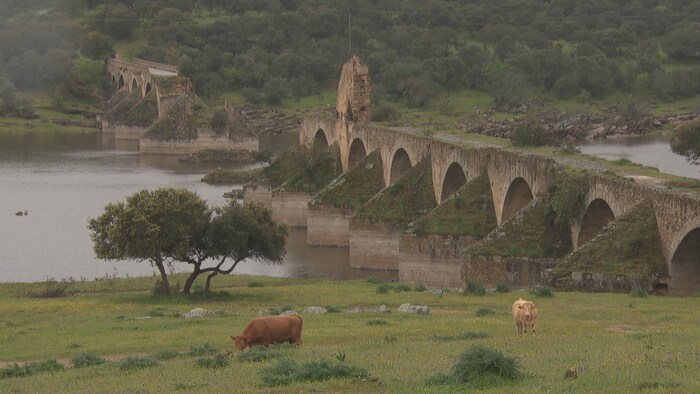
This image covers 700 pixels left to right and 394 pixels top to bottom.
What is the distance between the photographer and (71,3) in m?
166

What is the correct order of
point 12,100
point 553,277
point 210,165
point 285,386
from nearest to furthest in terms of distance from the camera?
point 285,386, point 553,277, point 210,165, point 12,100

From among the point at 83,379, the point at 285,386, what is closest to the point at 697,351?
the point at 285,386

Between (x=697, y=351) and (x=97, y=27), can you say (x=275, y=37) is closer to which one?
(x=97, y=27)

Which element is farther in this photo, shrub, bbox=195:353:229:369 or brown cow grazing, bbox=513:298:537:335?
brown cow grazing, bbox=513:298:537:335

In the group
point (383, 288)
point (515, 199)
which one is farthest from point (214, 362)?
point (515, 199)

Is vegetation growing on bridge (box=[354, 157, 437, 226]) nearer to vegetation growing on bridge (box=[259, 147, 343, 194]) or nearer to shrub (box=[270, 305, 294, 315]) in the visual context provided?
vegetation growing on bridge (box=[259, 147, 343, 194])

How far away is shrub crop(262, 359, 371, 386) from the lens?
18.3m


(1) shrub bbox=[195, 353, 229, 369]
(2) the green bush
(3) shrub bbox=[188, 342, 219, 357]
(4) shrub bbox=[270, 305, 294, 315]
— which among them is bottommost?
(3) shrub bbox=[188, 342, 219, 357]

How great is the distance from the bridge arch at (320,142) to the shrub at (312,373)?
56.1 metres

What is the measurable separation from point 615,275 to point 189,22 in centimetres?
14012

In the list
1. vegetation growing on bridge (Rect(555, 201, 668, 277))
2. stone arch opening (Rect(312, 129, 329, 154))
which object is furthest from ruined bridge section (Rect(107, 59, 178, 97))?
vegetation growing on bridge (Rect(555, 201, 668, 277))

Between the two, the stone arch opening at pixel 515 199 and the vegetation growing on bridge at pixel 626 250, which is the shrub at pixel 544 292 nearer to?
the vegetation growing on bridge at pixel 626 250

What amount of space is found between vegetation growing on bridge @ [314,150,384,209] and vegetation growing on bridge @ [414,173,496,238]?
12743mm

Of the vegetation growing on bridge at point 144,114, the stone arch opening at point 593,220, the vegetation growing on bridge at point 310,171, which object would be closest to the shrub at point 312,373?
the stone arch opening at point 593,220
